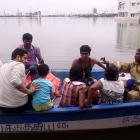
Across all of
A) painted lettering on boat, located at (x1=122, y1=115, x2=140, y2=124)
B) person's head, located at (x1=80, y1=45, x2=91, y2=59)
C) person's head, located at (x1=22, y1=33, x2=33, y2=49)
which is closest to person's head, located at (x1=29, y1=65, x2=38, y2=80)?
person's head, located at (x1=22, y1=33, x2=33, y2=49)

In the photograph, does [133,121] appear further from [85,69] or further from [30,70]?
[30,70]

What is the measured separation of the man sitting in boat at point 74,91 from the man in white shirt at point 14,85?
502mm

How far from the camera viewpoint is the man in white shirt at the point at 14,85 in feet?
16.9

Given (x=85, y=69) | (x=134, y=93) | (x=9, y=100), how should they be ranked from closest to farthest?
(x=9, y=100) → (x=134, y=93) → (x=85, y=69)

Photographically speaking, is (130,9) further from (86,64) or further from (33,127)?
(33,127)

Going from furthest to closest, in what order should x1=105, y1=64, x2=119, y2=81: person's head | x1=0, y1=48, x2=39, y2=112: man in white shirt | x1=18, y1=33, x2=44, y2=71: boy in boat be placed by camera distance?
x1=18, y1=33, x2=44, y2=71: boy in boat < x1=105, y1=64, x2=119, y2=81: person's head < x1=0, y1=48, x2=39, y2=112: man in white shirt

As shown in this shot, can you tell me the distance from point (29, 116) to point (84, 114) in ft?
2.85

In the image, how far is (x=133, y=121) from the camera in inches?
231

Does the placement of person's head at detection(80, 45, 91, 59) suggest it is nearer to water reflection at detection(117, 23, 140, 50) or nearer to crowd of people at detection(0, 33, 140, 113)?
crowd of people at detection(0, 33, 140, 113)

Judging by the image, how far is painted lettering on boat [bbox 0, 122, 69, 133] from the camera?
568 cm

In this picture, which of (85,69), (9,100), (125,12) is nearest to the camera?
(9,100)

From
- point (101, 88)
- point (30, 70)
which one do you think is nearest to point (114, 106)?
point (101, 88)

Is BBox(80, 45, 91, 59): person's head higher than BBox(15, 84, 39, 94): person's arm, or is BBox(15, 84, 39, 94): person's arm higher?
BBox(80, 45, 91, 59): person's head

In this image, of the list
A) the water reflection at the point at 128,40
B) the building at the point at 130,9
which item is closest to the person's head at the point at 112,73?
the water reflection at the point at 128,40
